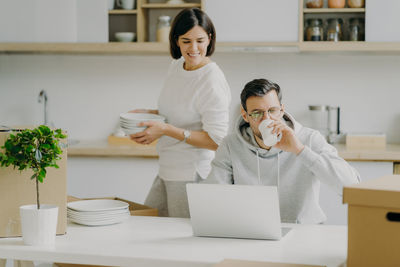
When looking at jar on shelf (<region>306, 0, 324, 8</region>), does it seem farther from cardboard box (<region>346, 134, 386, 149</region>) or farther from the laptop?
the laptop

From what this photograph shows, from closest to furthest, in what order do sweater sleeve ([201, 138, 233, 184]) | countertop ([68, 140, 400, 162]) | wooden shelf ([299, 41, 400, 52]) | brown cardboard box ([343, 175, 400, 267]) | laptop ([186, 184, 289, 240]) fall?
1. brown cardboard box ([343, 175, 400, 267])
2. laptop ([186, 184, 289, 240])
3. sweater sleeve ([201, 138, 233, 184])
4. countertop ([68, 140, 400, 162])
5. wooden shelf ([299, 41, 400, 52])

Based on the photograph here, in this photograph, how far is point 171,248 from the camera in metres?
1.69

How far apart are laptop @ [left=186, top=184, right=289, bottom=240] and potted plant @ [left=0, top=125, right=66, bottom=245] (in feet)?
1.39

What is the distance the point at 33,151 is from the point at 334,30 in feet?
8.63

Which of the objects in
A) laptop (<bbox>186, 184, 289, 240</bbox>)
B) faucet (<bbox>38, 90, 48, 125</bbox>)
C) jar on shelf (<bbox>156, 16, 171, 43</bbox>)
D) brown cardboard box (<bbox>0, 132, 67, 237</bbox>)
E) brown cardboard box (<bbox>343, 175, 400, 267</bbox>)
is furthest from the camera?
faucet (<bbox>38, 90, 48, 125</bbox>)

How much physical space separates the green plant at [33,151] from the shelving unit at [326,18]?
2.35 meters

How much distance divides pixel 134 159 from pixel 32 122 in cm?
107

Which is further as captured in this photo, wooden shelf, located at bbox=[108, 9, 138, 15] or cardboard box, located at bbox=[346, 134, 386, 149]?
wooden shelf, located at bbox=[108, 9, 138, 15]

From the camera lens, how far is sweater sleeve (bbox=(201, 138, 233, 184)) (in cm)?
222

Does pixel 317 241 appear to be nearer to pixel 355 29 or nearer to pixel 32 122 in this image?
pixel 355 29

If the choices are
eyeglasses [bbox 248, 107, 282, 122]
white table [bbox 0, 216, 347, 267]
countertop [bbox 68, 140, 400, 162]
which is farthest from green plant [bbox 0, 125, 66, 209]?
countertop [bbox 68, 140, 400, 162]

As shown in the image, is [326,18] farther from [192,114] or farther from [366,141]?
[192,114]

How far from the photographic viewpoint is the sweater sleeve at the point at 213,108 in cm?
245

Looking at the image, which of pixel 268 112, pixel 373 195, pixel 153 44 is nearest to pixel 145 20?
pixel 153 44
